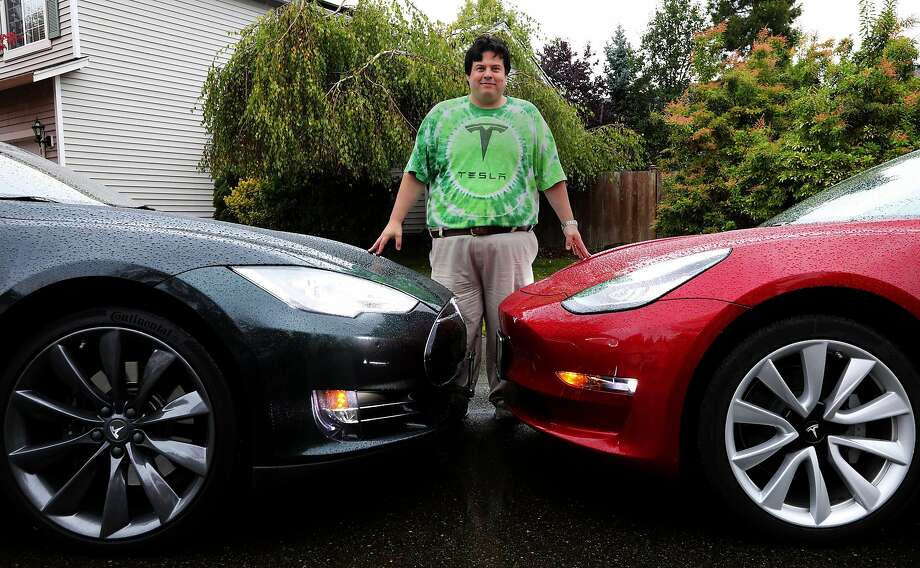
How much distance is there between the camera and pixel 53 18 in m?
11.7

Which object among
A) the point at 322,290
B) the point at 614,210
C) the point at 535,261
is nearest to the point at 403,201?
the point at 322,290

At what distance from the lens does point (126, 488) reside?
71.6 inches

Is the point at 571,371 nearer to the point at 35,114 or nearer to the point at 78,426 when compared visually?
the point at 78,426

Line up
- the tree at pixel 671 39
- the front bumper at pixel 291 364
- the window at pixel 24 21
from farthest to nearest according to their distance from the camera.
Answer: the tree at pixel 671 39
the window at pixel 24 21
the front bumper at pixel 291 364

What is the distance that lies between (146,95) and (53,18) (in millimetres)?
1909

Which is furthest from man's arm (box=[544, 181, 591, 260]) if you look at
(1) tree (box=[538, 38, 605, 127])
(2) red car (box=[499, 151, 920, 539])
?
(1) tree (box=[538, 38, 605, 127])

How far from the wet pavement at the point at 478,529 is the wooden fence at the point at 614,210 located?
38.2ft

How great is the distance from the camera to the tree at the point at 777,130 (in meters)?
6.54

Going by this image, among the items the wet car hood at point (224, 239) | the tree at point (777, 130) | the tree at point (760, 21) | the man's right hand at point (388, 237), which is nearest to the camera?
the wet car hood at point (224, 239)

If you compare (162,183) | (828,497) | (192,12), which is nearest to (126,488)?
(828,497)

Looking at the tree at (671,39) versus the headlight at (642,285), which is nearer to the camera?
the headlight at (642,285)

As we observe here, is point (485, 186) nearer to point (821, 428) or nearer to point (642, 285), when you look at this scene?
point (642, 285)

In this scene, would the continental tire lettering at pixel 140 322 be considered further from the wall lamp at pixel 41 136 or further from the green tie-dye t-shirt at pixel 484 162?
the wall lamp at pixel 41 136

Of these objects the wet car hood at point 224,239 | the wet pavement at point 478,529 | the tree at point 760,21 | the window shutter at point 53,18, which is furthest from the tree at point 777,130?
the tree at point 760,21
